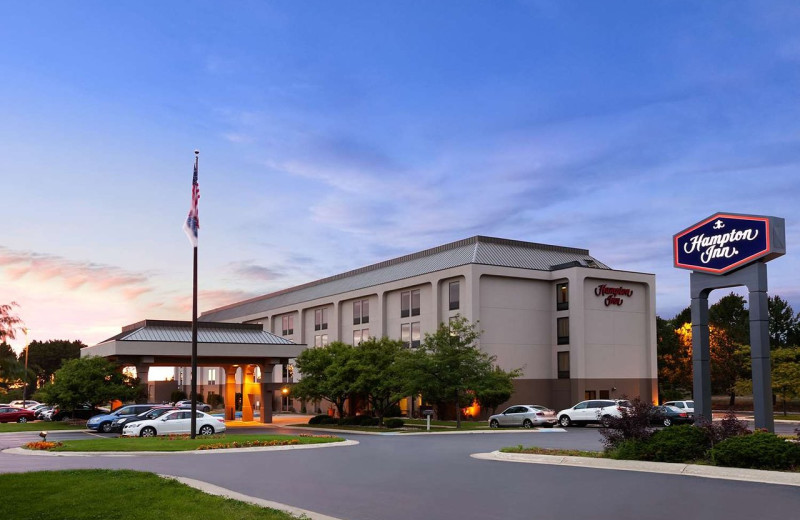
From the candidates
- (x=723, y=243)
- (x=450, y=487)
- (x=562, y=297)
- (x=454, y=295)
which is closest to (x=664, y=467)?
(x=450, y=487)

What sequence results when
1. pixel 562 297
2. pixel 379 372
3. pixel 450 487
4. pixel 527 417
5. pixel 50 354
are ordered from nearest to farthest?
pixel 450 487, pixel 527 417, pixel 379 372, pixel 562 297, pixel 50 354

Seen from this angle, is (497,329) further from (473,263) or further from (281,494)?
(281,494)

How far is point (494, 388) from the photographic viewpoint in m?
47.7

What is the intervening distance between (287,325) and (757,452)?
7530 centimetres

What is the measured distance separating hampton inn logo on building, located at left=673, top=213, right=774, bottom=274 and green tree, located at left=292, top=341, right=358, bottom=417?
Answer: 83.2ft

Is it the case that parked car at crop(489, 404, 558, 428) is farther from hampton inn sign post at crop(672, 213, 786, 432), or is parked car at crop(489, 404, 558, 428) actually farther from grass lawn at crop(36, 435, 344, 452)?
hampton inn sign post at crop(672, 213, 786, 432)

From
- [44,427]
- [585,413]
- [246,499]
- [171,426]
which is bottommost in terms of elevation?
[44,427]

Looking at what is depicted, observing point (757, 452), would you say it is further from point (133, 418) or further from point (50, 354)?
point (50, 354)

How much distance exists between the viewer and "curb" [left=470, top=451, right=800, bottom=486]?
17.2 metres

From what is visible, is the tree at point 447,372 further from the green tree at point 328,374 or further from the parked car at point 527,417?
the green tree at point 328,374

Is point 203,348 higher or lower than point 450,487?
higher

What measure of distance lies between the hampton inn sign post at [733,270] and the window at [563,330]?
34770 millimetres

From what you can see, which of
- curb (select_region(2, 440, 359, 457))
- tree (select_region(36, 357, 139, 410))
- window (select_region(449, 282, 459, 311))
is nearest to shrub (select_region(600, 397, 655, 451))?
curb (select_region(2, 440, 359, 457))

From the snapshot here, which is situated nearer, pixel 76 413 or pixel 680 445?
pixel 680 445
